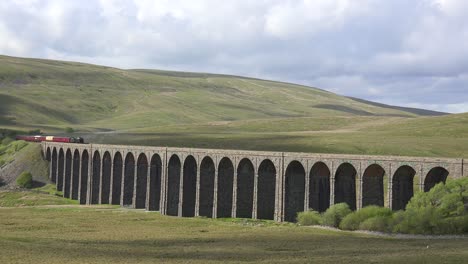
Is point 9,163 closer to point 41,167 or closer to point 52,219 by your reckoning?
point 41,167

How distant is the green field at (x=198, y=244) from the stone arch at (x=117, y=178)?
23202 mm

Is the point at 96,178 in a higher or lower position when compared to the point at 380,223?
higher

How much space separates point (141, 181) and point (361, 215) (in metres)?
38.2

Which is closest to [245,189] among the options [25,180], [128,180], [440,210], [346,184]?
[346,184]

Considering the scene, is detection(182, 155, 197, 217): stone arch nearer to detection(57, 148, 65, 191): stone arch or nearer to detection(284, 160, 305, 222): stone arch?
detection(284, 160, 305, 222): stone arch

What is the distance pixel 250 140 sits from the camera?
128 metres

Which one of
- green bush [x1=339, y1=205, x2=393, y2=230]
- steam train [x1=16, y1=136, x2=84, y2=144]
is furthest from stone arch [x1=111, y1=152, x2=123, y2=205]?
green bush [x1=339, y1=205, x2=393, y2=230]

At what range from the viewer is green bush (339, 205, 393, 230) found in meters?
57.7

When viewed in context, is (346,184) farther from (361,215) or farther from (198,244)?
(198,244)

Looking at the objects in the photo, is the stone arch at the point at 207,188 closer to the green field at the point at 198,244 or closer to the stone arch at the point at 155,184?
the green field at the point at 198,244

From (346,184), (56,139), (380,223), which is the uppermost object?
(56,139)

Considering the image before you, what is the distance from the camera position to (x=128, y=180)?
306 ft

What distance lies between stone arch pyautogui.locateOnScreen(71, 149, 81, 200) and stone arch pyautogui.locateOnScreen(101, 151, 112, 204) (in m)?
9.53

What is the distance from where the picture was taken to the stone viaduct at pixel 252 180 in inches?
2319
